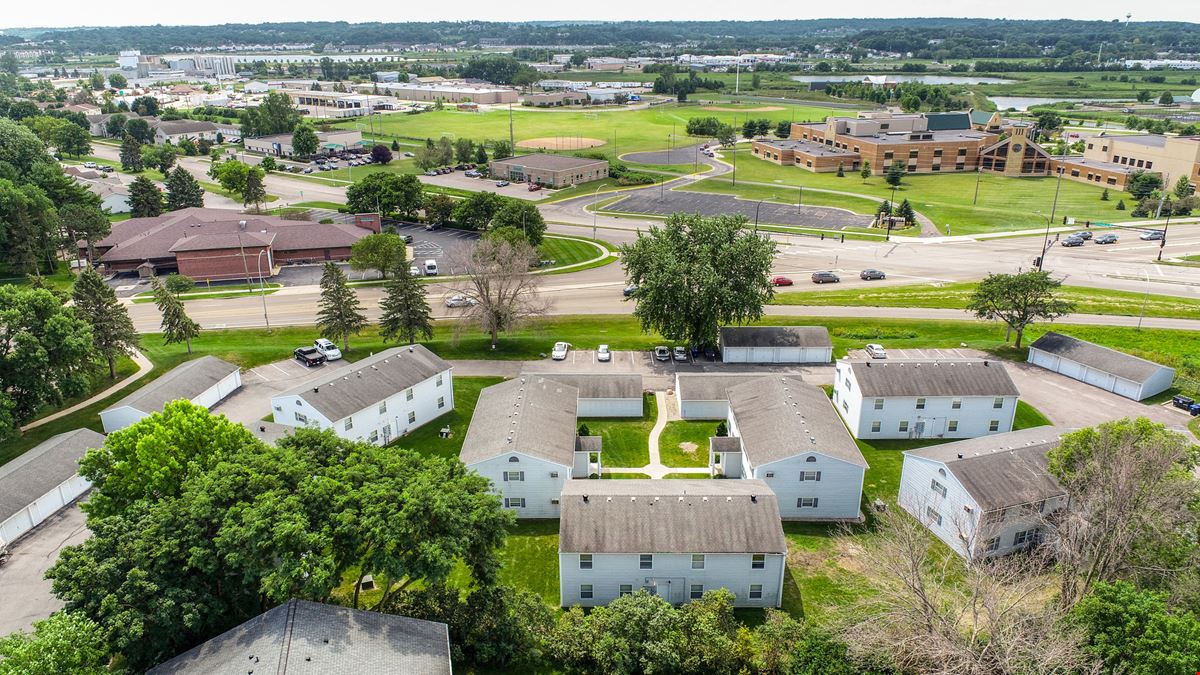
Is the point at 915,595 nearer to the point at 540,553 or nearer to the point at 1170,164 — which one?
the point at 540,553

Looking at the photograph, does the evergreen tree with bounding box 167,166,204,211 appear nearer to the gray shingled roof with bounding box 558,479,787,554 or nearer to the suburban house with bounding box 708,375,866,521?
the suburban house with bounding box 708,375,866,521

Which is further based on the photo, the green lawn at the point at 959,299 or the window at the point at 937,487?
the green lawn at the point at 959,299

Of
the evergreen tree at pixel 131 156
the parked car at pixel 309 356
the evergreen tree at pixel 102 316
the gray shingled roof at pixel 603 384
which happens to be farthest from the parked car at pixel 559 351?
the evergreen tree at pixel 131 156

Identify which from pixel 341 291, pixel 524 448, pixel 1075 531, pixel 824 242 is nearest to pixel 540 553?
pixel 524 448

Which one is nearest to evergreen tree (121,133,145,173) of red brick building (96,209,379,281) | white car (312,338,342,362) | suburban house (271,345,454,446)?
red brick building (96,209,379,281)

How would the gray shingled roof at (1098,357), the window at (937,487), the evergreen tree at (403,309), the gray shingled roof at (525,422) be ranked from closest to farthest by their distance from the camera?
the window at (937,487) < the gray shingled roof at (525,422) < the gray shingled roof at (1098,357) < the evergreen tree at (403,309)

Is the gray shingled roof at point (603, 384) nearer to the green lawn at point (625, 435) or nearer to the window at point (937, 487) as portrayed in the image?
the green lawn at point (625, 435)
